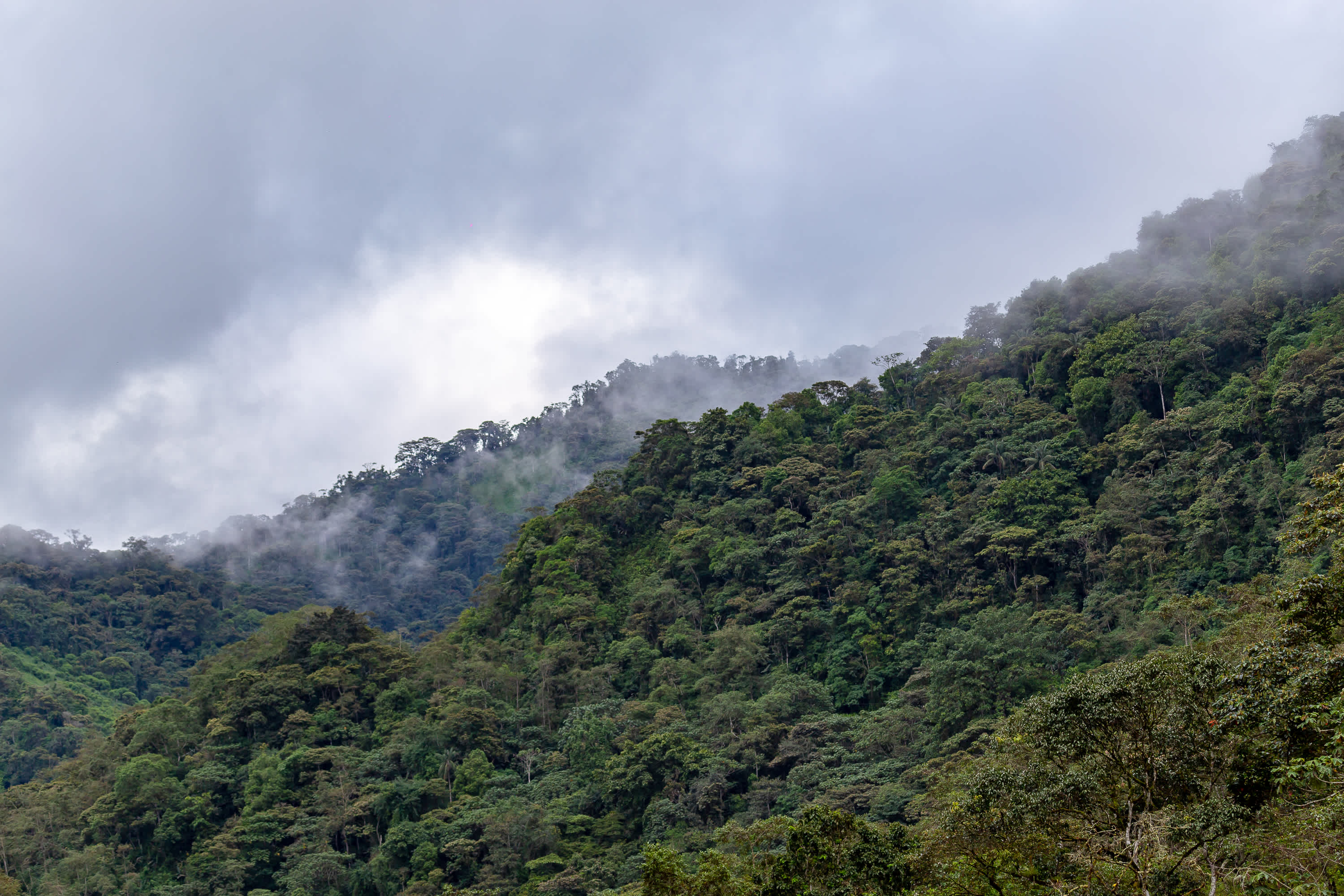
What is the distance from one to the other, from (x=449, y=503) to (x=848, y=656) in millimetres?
59403

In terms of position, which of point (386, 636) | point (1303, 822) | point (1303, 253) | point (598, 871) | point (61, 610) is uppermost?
point (61, 610)

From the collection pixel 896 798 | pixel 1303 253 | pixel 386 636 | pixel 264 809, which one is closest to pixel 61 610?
pixel 386 636

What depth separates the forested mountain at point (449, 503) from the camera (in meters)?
79.9

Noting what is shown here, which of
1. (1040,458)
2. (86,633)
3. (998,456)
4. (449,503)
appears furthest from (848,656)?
(449,503)

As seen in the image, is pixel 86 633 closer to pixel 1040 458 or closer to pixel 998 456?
pixel 998 456

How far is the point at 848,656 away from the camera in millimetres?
34094

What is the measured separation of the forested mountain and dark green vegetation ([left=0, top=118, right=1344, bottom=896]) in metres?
35.5

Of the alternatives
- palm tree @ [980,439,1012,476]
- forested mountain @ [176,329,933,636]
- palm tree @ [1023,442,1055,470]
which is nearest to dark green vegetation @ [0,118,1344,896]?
palm tree @ [1023,442,1055,470]

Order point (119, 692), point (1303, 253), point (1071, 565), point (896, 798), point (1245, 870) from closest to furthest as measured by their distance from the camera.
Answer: point (1245, 870), point (896, 798), point (1071, 565), point (1303, 253), point (119, 692)

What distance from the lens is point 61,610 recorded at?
188 feet

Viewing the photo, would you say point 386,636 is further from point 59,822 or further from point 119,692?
point 119,692

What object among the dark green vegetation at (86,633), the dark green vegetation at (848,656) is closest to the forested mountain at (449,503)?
the dark green vegetation at (86,633)

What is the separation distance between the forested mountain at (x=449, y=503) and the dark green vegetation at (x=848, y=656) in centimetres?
3547

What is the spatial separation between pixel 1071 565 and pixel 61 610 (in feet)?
181
